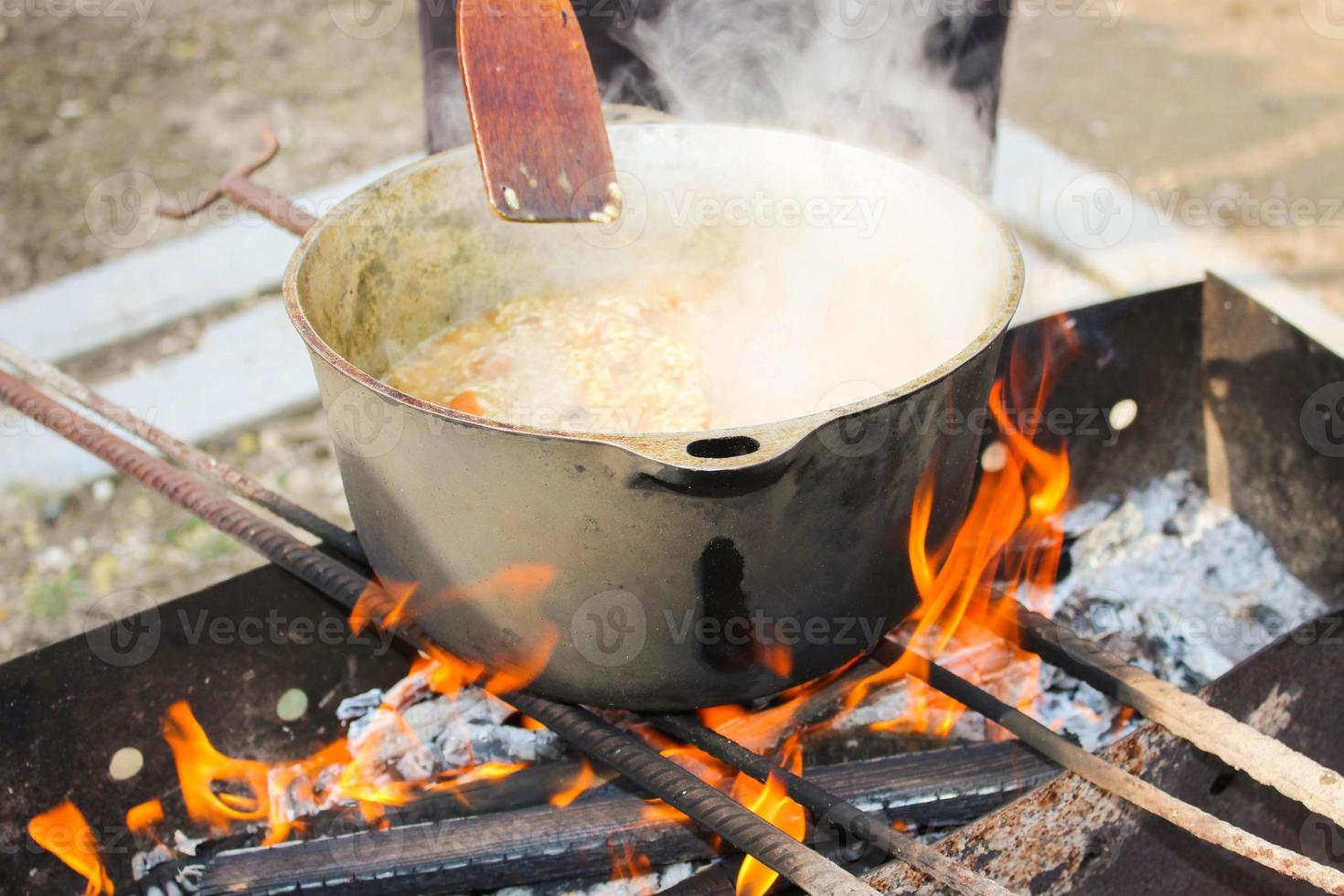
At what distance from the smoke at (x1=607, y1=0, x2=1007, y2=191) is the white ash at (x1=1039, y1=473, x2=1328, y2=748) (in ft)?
3.76

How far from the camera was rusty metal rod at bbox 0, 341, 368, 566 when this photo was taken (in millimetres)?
2137

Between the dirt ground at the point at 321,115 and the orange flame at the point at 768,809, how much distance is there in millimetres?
2080

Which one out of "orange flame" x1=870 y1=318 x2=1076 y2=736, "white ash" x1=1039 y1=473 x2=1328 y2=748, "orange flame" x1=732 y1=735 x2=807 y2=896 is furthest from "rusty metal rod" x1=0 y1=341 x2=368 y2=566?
"white ash" x1=1039 y1=473 x2=1328 y2=748

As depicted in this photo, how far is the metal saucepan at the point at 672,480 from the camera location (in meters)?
1.36

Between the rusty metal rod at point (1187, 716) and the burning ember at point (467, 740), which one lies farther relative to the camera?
the burning ember at point (467, 740)

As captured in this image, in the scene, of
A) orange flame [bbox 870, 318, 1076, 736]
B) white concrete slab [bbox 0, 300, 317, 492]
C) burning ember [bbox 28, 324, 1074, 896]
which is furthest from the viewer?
white concrete slab [bbox 0, 300, 317, 492]

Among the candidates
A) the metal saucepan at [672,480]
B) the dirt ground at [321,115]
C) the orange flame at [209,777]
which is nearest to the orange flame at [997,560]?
the metal saucepan at [672,480]

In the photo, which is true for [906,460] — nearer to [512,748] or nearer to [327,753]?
[512,748]

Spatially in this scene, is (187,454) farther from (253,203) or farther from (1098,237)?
(1098,237)

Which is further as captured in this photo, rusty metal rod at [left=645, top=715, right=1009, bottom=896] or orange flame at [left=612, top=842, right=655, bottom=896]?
orange flame at [left=612, top=842, right=655, bottom=896]

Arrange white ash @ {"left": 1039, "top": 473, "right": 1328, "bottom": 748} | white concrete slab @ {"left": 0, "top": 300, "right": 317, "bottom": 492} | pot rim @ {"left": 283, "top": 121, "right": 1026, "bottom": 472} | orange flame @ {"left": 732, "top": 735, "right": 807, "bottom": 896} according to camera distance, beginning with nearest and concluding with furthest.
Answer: pot rim @ {"left": 283, "top": 121, "right": 1026, "bottom": 472} < orange flame @ {"left": 732, "top": 735, "right": 807, "bottom": 896} < white ash @ {"left": 1039, "top": 473, "right": 1328, "bottom": 748} < white concrete slab @ {"left": 0, "top": 300, "right": 317, "bottom": 492}

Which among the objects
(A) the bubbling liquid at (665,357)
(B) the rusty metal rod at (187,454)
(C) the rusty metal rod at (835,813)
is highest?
(A) the bubbling liquid at (665,357)

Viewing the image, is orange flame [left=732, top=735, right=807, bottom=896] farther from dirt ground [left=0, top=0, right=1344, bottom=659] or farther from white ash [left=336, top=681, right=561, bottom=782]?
dirt ground [left=0, top=0, right=1344, bottom=659]

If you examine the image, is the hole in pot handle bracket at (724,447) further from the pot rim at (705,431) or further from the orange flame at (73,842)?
the orange flame at (73,842)
